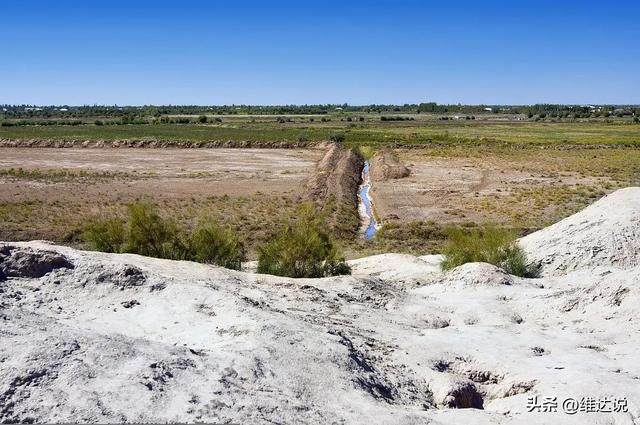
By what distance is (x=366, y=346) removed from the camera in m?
12.4

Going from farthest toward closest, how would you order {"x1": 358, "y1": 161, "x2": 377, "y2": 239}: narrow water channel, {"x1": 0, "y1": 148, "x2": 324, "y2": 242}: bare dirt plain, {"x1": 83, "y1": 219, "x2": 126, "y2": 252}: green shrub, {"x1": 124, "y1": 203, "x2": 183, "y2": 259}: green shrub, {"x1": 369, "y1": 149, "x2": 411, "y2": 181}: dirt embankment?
{"x1": 369, "y1": 149, "x2": 411, "y2": 181}: dirt embankment, {"x1": 0, "y1": 148, "x2": 324, "y2": 242}: bare dirt plain, {"x1": 358, "y1": 161, "x2": 377, "y2": 239}: narrow water channel, {"x1": 83, "y1": 219, "x2": 126, "y2": 252}: green shrub, {"x1": 124, "y1": 203, "x2": 183, "y2": 259}: green shrub

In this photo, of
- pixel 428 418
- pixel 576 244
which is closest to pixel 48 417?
pixel 428 418

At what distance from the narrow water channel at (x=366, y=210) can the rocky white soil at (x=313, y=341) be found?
1456 cm

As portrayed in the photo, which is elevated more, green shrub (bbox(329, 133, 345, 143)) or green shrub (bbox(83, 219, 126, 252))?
green shrub (bbox(329, 133, 345, 143))

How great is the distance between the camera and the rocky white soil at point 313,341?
28.4 ft

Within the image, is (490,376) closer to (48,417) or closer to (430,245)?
(48,417)

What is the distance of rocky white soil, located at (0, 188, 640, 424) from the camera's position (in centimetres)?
866

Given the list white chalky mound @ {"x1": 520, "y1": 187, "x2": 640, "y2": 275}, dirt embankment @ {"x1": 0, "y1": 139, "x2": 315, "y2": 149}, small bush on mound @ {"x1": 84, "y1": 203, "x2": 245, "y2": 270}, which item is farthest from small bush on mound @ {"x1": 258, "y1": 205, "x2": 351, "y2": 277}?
dirt embankment @ {"x1": 0, "y1": 139, "x2": 315, "y2": 149}

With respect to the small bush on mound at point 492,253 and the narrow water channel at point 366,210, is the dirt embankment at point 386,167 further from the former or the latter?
the small bush on mound at point 492,253

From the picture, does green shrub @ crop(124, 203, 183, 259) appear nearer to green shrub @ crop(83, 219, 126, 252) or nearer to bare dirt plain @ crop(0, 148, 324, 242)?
green shrub @ crop(83, 219, 126, 252)

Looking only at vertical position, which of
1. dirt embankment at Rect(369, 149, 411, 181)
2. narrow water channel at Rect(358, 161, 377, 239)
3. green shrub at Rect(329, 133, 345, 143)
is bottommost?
narrow water channel at Rect(358, 161, 377, 239)

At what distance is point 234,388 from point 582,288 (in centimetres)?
1068

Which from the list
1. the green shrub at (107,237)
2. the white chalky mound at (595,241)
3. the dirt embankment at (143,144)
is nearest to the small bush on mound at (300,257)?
the green shrub at (107,237)

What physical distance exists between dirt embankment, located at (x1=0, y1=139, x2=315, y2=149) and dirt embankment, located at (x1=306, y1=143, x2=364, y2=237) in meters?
16.8
